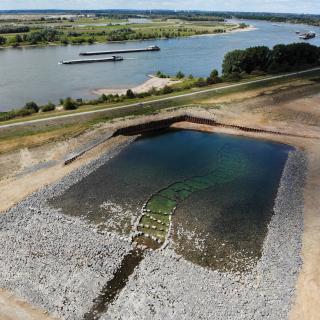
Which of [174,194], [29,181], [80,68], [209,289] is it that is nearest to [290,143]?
[174,194]

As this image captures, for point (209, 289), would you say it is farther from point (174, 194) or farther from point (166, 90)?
point (166, 90)

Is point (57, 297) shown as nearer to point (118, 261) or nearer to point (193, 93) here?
point (118, 261)

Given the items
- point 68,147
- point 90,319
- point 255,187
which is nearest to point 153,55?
point 68,147

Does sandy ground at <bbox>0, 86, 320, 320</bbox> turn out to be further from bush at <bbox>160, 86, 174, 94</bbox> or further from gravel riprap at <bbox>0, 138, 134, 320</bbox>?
bush at <bbox>160, 86, 174, 94</bbox>

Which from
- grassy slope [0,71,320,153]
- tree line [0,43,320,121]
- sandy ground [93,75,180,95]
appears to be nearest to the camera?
grassy slope [0,71,320,153]

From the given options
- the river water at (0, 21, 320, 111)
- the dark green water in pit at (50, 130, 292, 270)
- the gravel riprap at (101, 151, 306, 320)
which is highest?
the gravel riprap at (101, 151, 306, 320)

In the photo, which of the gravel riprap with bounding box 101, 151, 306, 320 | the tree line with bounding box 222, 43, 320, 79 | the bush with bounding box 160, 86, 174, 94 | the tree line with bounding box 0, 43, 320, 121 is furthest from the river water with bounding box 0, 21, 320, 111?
the gravel riprap with bounding box 101, 151, 306, 320
